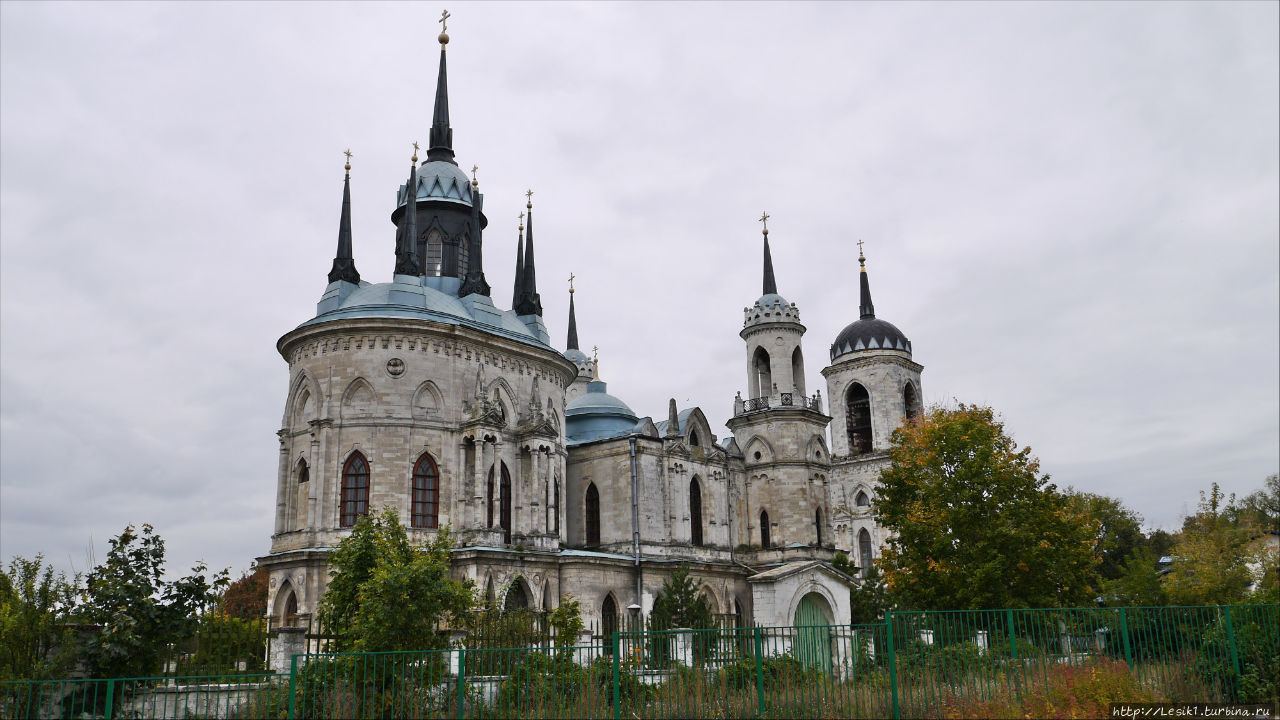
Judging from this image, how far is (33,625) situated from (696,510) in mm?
25877

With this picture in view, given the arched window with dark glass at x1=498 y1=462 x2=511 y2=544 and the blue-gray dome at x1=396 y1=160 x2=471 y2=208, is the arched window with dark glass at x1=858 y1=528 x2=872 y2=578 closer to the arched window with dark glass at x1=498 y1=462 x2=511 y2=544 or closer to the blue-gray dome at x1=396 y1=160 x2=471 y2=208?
the arched window with dark glass at x1=498 y1=462 x2=511 y2=544

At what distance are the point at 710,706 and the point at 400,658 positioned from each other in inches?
196

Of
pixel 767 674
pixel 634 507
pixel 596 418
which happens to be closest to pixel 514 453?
pixel 634 507

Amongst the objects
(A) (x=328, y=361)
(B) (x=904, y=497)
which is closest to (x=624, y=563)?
(B) (x=904, y=497)

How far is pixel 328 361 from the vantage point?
3097 cm

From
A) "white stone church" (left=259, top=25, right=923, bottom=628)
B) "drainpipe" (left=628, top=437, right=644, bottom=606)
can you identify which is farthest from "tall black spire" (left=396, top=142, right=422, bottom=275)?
"drainpipe" (left=628, top=437, right=644, bottom=606)

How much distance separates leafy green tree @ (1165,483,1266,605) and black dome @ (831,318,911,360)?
809 inches

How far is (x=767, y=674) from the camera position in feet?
51.8

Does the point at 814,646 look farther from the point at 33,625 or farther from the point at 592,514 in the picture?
the point at 592,514

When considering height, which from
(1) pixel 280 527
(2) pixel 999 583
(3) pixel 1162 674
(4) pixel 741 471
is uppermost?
(4) pixel 741 471

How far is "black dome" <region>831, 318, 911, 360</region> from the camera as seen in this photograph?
57906mm

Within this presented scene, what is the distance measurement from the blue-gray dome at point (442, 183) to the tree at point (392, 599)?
18.8 metres

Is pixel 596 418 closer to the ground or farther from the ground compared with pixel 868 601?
farther from the ground

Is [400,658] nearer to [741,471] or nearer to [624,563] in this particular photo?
[624,563]
